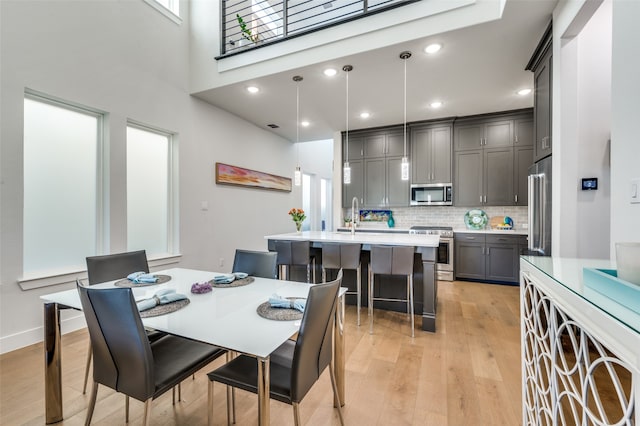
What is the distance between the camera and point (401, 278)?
3227 millimetres

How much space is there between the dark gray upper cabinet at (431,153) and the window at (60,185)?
4.66m

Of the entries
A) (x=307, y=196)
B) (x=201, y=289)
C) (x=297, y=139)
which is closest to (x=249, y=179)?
(x=297, y=139)

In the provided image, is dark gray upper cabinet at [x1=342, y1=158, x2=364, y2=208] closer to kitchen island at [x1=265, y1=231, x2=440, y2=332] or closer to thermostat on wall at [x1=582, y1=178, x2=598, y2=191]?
kitchen island at [x1=265, y1=231, x2=440, y2=332]

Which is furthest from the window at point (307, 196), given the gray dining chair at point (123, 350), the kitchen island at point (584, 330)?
the kitchen island at point (584, 330)

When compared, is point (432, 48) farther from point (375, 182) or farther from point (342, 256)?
point (375, 182)

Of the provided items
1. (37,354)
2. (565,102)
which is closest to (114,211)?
(37,354)

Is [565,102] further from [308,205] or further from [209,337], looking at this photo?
[308,205]

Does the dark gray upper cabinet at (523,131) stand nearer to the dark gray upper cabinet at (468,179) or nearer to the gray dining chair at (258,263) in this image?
the dark gray upper cabinet at (468,179)

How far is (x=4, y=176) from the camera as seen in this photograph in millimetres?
2330

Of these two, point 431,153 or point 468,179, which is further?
point 431,153

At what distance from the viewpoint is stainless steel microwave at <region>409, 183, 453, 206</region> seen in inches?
198

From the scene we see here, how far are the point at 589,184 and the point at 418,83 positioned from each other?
2139 millimetres

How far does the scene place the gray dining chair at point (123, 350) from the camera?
1.15 metres

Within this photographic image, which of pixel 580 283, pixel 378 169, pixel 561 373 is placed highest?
pixel 378 169
